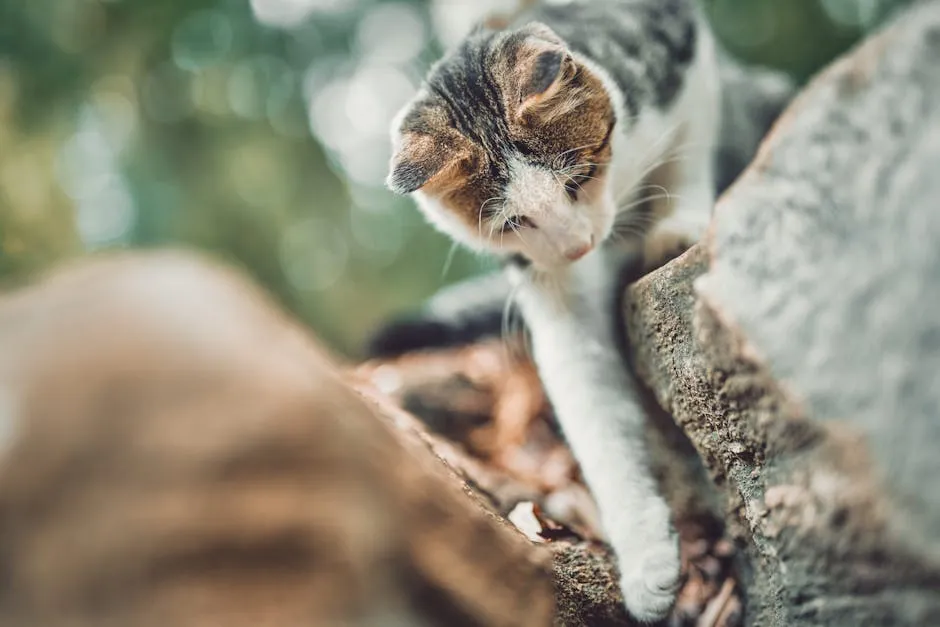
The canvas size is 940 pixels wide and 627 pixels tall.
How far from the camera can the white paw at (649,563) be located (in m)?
0.96

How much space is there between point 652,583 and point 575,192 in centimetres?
67

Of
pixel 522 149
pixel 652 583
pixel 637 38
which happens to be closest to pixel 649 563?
pixel 652 583

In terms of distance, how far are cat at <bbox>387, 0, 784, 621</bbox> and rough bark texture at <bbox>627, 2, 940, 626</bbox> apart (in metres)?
0.32

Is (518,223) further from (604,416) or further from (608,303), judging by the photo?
(604,416)

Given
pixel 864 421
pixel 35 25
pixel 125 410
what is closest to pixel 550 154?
Result: pixel 864 421

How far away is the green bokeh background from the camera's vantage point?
2145 mm

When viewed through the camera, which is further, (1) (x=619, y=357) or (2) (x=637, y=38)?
(2) (x=637, y=38)

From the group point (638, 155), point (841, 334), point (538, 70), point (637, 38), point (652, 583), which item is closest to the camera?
Result: point (841, 334)

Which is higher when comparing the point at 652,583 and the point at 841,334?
the point at 841,334

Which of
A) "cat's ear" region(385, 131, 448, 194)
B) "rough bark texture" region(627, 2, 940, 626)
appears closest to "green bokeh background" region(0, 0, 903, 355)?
"cat's ear" region(385, 131, 448, 194)

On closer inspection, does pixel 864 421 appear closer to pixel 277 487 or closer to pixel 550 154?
pixel 277 487

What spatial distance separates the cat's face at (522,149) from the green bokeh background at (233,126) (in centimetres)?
47

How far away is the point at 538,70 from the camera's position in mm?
1165

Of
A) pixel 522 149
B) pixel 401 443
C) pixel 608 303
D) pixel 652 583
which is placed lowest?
pixel 652 583
